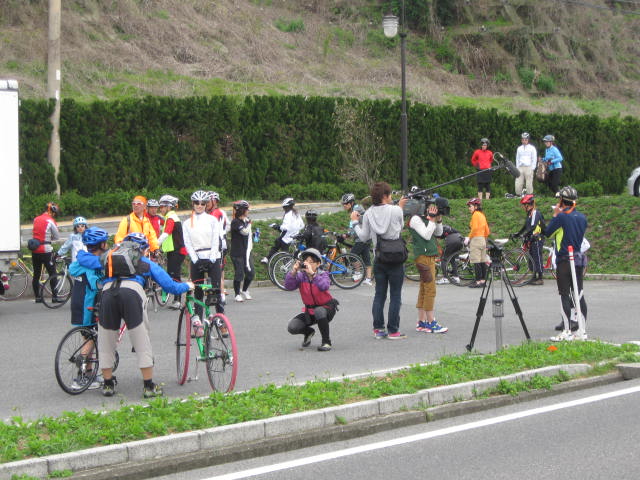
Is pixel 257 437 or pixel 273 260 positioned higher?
pixel 273 260

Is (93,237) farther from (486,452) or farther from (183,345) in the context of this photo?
(486,452)

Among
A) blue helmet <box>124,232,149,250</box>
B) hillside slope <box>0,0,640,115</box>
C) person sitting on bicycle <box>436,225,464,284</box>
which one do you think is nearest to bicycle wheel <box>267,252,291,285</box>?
person sitting on bicycle <box>436,225,464,284</box>

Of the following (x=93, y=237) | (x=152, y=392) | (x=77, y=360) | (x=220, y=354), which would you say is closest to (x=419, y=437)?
(x=220, y=354)

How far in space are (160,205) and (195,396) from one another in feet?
26.3

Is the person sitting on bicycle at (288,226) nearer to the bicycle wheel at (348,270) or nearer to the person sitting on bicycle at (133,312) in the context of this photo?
the bicycle wheel at (348,270)

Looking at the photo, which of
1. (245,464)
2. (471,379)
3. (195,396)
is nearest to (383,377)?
(471,379)

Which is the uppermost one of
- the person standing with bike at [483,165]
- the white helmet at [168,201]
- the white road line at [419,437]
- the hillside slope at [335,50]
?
the hillside slope at [335,50]

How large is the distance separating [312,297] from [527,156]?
618 inches

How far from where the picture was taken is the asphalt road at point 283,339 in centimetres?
951

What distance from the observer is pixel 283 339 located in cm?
1273

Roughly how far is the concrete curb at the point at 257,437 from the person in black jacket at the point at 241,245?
8155mm

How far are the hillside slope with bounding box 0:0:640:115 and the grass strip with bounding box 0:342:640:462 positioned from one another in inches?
917

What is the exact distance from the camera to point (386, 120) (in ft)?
98.9

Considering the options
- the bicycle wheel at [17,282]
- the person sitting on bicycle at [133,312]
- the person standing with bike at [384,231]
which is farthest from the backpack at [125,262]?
the bicycle wheel at [17,282]
